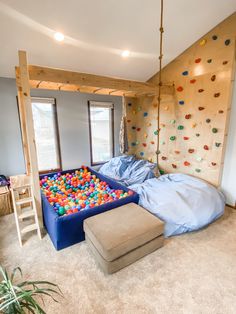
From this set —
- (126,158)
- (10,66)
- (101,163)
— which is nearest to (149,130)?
(126,158)

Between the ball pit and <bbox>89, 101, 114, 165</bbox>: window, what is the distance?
671 mm

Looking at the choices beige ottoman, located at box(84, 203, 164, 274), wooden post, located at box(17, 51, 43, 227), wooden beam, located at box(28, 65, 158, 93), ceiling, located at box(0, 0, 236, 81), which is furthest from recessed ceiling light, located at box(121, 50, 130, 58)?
beige ottoman, located at box(84, 203, 164, 274)

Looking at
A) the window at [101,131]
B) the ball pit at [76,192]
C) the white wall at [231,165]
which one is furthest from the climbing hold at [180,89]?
the ball pit at [76,192]

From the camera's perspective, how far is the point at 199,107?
329cm

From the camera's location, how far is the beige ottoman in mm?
1746

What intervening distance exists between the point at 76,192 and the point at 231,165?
289 cm

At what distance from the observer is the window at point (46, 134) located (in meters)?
3.66

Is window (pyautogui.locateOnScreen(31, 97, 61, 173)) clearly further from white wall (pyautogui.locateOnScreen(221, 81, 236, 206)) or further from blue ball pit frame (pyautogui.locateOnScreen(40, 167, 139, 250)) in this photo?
white wall (pyautogui.locateOnScreen(221, 81, 236, 206))

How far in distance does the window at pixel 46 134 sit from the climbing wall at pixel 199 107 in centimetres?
237

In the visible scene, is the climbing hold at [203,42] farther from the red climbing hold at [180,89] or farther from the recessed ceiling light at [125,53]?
the recessed ceiling light at [125,53]

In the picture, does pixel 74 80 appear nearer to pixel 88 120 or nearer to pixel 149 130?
pixel 88 120

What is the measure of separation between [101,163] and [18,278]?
3.19 m

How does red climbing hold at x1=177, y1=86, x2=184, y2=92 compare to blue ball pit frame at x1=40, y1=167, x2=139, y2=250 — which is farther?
red climbing hold at x1=177, y1=86, x2=184, y2=92

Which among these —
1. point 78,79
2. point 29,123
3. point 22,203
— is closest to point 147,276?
point 22,203
